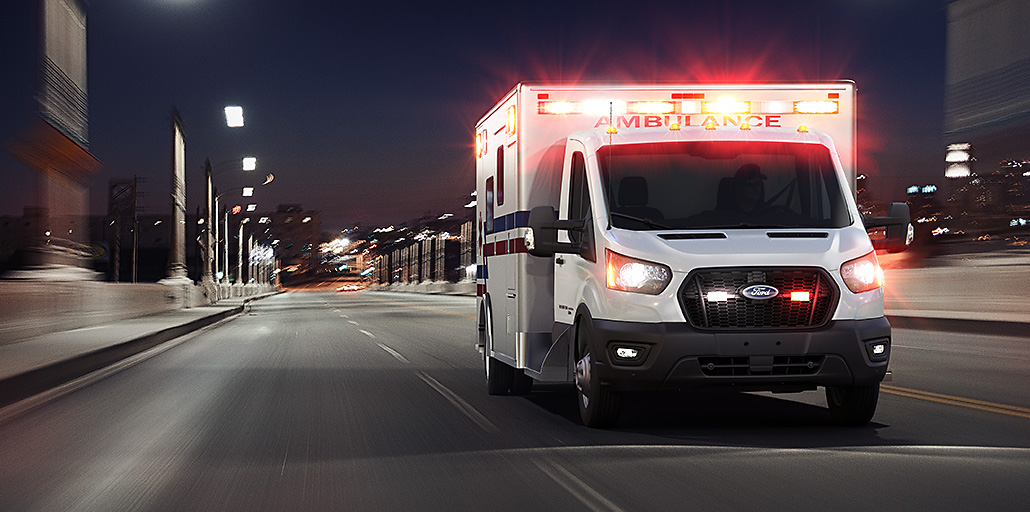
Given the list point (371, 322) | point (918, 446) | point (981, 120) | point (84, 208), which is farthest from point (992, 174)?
point (918, 446)

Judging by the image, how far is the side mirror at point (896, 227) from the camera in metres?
9.27

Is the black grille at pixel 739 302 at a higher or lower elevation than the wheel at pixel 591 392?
higher

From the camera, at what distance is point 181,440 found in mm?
9289

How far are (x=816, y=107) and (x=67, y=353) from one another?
11.0 m

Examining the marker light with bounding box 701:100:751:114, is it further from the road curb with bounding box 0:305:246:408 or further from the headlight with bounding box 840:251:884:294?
the road curb with bounding box 0:305:246:408

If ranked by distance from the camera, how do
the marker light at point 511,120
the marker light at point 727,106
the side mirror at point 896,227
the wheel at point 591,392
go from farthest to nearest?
the marker light at point 511,120, the marker light at point 727,106, the side mirror at point 896,227, the wheel at point 591,392

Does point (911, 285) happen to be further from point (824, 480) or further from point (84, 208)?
point (824, 480)

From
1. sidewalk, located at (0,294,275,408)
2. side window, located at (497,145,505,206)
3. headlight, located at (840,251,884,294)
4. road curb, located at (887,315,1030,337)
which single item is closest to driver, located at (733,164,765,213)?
headlight, located at (840,251,884,294)

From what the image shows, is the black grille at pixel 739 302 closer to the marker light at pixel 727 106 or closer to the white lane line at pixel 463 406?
the white lane line at pixel 463 406

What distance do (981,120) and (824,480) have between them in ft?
95.5

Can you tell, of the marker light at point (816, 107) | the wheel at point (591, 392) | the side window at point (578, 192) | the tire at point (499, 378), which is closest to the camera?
the wheel at point (591, 392)

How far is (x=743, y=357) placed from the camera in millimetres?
8430

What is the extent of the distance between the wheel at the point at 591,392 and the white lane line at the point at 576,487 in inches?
46.0

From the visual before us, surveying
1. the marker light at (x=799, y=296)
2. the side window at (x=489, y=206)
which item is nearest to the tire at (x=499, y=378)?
the side window at (x=489, y=206)
